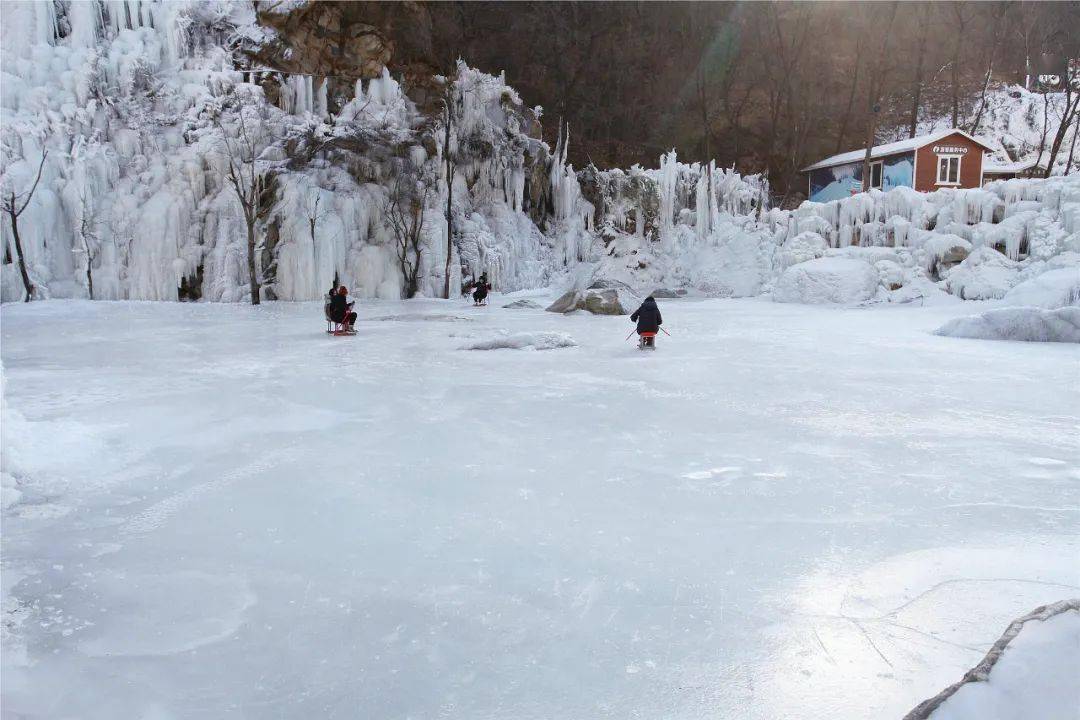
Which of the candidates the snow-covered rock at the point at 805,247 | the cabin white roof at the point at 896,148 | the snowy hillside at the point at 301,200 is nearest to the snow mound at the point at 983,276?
the snowy hillside at the point at 301,200

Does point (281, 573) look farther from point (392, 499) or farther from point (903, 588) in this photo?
point (903, 588)

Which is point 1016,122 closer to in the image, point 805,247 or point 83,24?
point 805,247

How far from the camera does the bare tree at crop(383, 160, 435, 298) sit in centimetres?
2267

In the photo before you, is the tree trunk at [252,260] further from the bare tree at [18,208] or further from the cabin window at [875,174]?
the cabin window at [875,174]

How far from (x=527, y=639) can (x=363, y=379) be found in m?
5.63

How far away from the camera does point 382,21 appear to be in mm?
25547

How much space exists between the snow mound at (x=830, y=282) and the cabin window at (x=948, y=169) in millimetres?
12277

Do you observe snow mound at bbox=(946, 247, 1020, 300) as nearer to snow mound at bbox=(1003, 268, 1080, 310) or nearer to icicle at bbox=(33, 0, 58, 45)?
snow mound at bbox=(1003, 268, 1080, 310)

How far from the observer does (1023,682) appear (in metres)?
1.71

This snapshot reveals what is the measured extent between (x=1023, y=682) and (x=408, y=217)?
23.0 m

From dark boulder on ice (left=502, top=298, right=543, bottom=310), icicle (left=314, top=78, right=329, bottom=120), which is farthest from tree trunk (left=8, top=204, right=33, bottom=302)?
dark boulder on ice (left=502, top=298, right=543, bottom=310)

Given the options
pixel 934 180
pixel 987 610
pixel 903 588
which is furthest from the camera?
pixel 934 180

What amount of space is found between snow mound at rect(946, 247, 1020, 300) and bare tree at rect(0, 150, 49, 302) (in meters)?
25.9

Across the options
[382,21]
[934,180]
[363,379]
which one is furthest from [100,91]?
[934,180]
